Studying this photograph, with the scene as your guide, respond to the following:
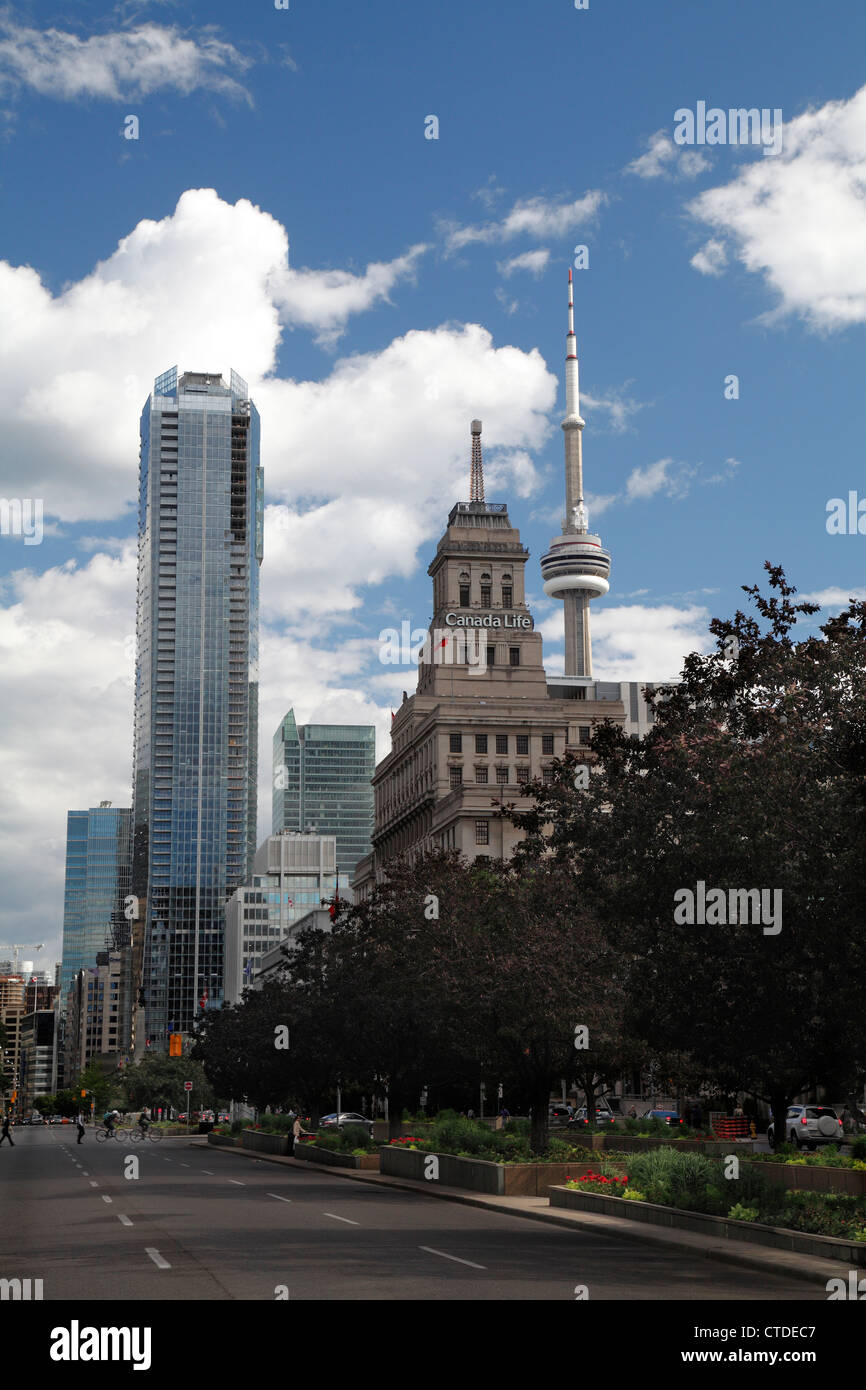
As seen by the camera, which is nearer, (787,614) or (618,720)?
(787,614)

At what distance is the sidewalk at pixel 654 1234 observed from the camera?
59.0 ft

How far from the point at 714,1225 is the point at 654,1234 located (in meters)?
0.89

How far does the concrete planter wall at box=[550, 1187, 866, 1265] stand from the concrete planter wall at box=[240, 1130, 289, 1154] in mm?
31532

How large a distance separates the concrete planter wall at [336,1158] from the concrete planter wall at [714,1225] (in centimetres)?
1673

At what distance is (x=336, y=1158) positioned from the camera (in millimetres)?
46500

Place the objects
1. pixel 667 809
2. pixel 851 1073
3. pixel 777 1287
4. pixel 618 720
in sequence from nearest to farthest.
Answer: pixel 777 1287 → pixel 851 1073 → pixel 667 809 → pixel 618 720

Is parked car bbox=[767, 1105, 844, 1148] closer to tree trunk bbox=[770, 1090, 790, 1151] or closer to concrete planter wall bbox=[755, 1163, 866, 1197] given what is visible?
tree trunk bbox=[770, 1090, 790, 1151]

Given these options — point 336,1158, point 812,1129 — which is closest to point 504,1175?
point 336,1158

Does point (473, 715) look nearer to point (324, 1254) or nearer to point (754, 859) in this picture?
point (754, 859)

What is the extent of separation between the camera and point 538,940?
3488 cm

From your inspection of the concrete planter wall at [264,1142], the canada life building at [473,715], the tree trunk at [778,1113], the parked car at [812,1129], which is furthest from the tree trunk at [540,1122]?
the canada life building at [473,715]
